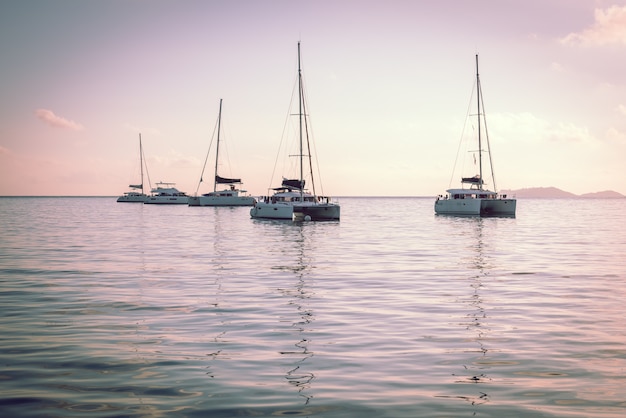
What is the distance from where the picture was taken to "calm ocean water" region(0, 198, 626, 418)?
9.28 m

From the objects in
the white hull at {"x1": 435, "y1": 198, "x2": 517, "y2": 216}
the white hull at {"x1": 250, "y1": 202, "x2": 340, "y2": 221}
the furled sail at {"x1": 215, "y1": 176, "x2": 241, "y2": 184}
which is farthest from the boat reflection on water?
the furled sail at {"x1": 215, "y1": 176, "x2": 241, "y2": 184}

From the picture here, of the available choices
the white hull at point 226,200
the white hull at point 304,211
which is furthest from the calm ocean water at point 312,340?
the white hull at point 226,200

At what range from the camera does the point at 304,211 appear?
71250 mm

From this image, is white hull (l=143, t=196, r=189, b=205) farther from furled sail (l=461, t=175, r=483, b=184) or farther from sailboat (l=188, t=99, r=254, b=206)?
furled sail (l=461, t=175, r=483, b=184)

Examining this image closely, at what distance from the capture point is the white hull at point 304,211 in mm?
71188

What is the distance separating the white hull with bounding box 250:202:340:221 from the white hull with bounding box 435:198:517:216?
A: 23065mm

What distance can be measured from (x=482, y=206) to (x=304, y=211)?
91.0 ft

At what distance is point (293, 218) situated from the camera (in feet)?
240

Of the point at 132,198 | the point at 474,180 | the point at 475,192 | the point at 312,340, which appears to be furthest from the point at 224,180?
the point at 312,340

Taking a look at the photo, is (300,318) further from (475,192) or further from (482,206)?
(475,192)

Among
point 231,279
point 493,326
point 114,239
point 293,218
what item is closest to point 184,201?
point 293,218

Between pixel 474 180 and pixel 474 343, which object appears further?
pixel 474 180

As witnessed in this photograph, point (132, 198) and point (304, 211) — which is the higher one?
point (132, 198)

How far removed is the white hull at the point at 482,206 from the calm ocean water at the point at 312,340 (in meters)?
57.3
